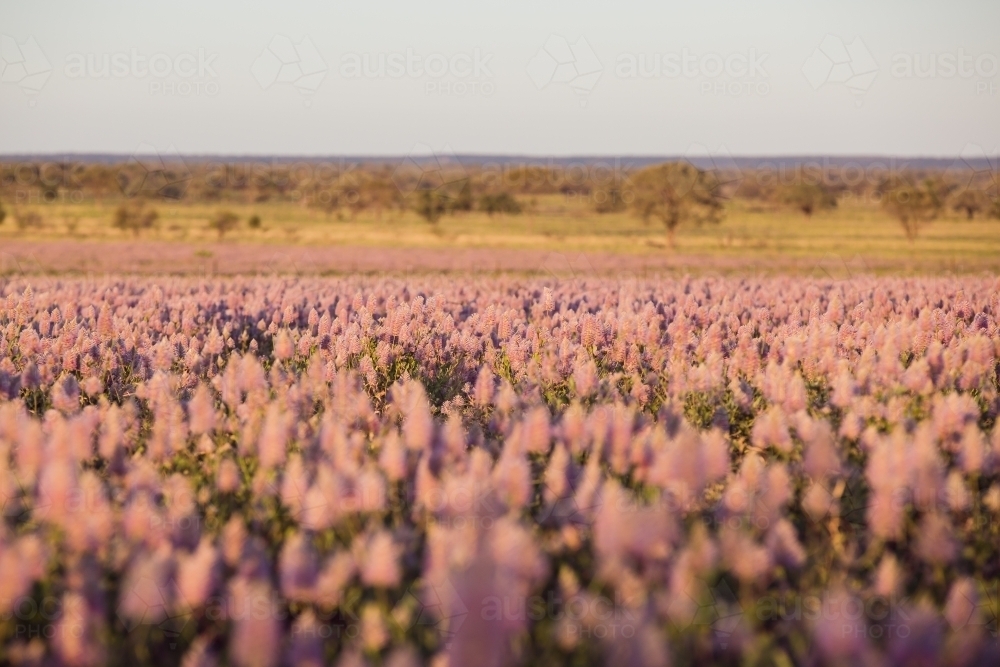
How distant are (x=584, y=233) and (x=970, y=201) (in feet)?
148

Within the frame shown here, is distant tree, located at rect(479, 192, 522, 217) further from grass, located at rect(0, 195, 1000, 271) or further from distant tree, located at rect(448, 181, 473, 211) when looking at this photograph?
distant tree, located at rect(448, 181, 473, 211)

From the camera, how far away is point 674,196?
58188mm

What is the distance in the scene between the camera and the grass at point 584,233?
4962 centimetres

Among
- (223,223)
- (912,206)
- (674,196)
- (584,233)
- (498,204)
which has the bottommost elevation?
(584,233)

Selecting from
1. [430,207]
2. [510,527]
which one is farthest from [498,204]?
[510,527]

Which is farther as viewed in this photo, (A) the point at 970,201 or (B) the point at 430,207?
(A) the point at 970,201

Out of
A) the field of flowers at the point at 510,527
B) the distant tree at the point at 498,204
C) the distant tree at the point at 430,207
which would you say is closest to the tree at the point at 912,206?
the distant tree at the point at 430,207

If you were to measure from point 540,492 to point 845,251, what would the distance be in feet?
160

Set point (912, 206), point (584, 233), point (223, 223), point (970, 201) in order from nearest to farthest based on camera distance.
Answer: point (912, 206)
point (223, 223)
point (584, 233)
point (970, 201)

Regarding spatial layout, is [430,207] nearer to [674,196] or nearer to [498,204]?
[498,204]

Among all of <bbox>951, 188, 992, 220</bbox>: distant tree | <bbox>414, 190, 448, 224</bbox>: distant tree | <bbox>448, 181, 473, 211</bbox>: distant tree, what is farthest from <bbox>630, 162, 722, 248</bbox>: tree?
<bbox>951, 188, 992, 220</bbox>: distant tree

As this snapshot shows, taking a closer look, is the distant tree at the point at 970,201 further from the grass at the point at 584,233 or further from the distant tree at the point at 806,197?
the distant tree at the point at 806,197

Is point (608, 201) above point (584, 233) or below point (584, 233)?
above

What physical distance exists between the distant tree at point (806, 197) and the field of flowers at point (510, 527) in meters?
94.7
